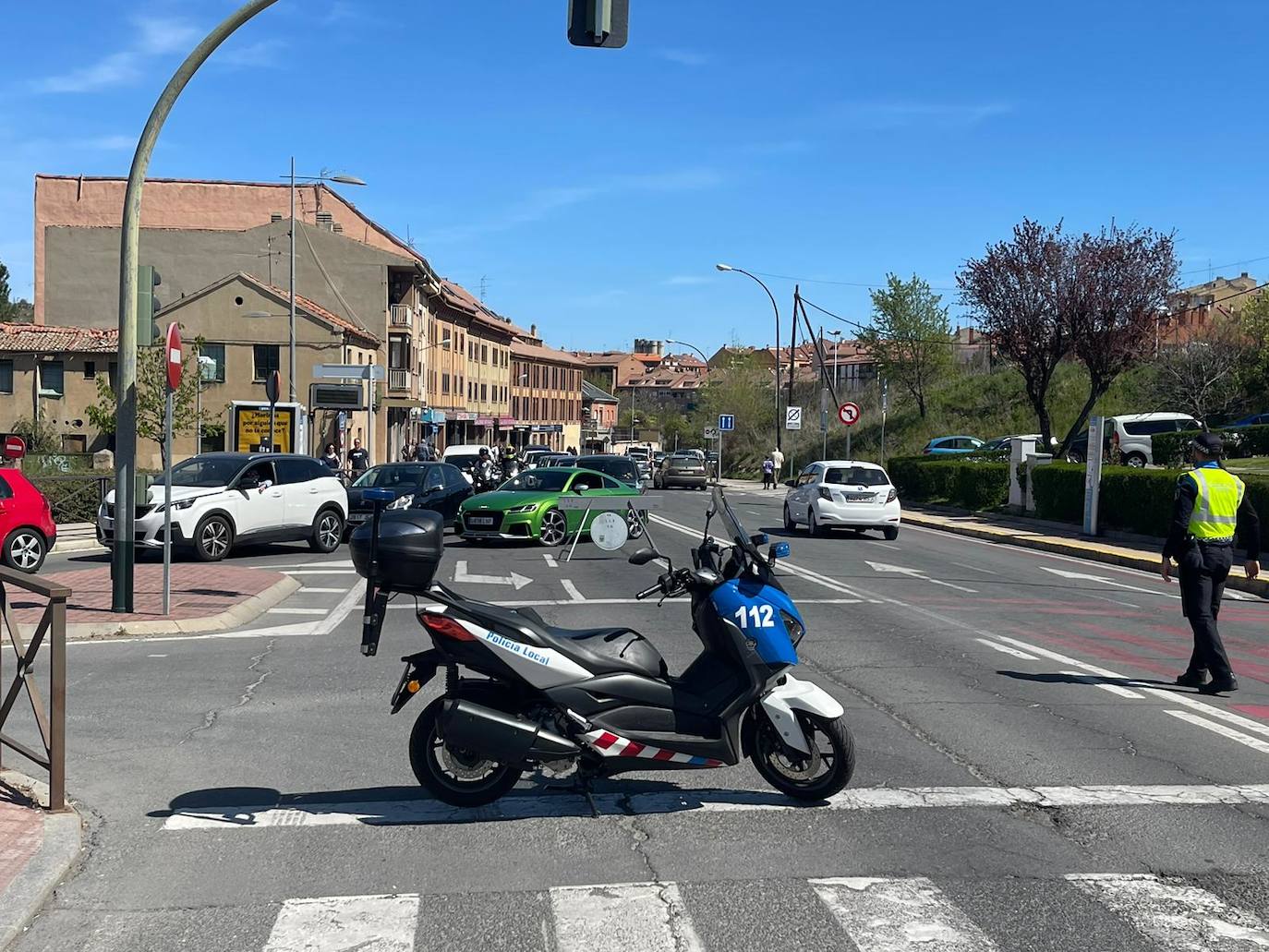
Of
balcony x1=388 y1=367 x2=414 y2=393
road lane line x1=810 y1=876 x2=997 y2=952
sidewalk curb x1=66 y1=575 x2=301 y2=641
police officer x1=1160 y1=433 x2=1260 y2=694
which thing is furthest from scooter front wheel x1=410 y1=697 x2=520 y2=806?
balcony x1=388 y1=367 x2=414 y2=393

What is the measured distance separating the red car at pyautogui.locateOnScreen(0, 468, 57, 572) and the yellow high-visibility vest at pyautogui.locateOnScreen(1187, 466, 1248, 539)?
44.0 ft

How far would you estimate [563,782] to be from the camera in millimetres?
6848

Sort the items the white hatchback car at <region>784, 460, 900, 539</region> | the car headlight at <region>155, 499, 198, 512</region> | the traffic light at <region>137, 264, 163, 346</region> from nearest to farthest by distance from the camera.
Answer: the traffic light at <region>137, 264, 163, 346</region>, the car headlight at <region>155, 499, 198, 512</region>, the white hatchback car at <region>784, 460, 900, 539</region>

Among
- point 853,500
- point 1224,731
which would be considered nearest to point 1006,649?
point 1224,731

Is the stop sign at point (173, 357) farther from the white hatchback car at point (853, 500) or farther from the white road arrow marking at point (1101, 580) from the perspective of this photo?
the white hatchback car at point (853, 500)

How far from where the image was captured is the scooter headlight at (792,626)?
6.28 m

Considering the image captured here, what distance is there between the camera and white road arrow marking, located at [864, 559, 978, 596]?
1683 centimetres

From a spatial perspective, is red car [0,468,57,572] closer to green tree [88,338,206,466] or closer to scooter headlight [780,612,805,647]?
scooter headlight [780,612,805,647]

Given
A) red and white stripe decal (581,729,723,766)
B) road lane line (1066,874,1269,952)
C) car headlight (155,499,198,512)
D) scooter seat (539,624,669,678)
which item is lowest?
road lane line (1066,874,1269,952)

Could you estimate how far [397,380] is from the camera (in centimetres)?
5941

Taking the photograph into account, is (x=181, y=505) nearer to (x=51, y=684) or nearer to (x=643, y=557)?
(x=51, y=684)

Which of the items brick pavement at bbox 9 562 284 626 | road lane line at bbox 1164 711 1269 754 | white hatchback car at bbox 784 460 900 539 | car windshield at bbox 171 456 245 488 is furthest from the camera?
white hatchback car at bbox 784 460 900 539

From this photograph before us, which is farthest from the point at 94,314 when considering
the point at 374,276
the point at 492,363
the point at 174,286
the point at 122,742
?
the point at 122,742

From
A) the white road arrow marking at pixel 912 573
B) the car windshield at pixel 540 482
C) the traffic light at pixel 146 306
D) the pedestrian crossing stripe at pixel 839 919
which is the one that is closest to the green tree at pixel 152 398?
the car windshield at pixel 540 482
